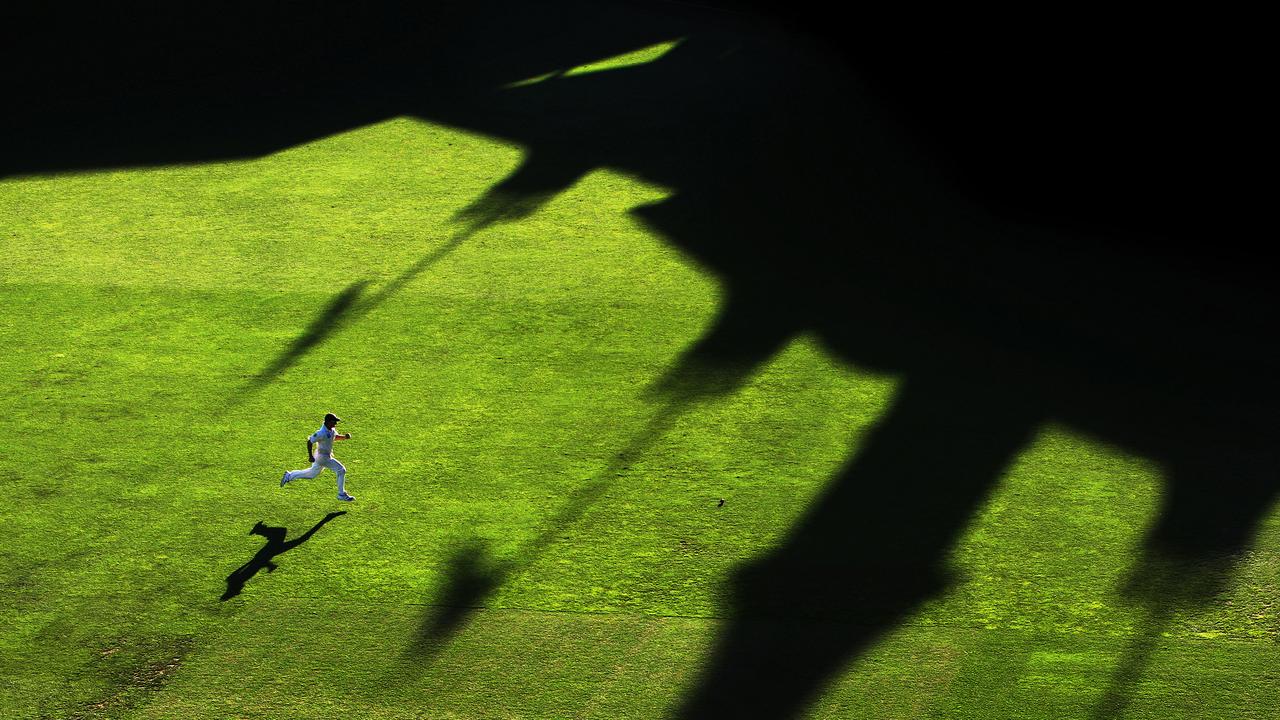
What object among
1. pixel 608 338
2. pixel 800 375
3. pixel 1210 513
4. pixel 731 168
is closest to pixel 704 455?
pixel 800 375

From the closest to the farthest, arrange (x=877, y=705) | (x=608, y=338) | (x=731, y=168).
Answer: (x=877, y=705) < (x=608, y=338) < (x=731, y=168)

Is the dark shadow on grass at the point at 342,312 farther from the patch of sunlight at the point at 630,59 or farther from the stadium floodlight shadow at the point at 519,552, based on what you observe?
the patch of sunlight at the point at 630,59

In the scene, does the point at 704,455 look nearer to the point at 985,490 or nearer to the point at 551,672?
the point at 985,490

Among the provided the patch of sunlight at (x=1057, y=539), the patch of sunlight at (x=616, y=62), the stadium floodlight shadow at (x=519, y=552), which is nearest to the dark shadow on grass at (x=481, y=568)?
the stadium floodlight shadow at (x=519, y=552)

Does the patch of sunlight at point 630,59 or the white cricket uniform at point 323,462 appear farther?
the patch of sunlight at point 630,59

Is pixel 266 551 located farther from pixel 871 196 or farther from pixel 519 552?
pixel 871 196

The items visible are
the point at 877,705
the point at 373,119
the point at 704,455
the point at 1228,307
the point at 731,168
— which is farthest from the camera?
the point at 373,119
